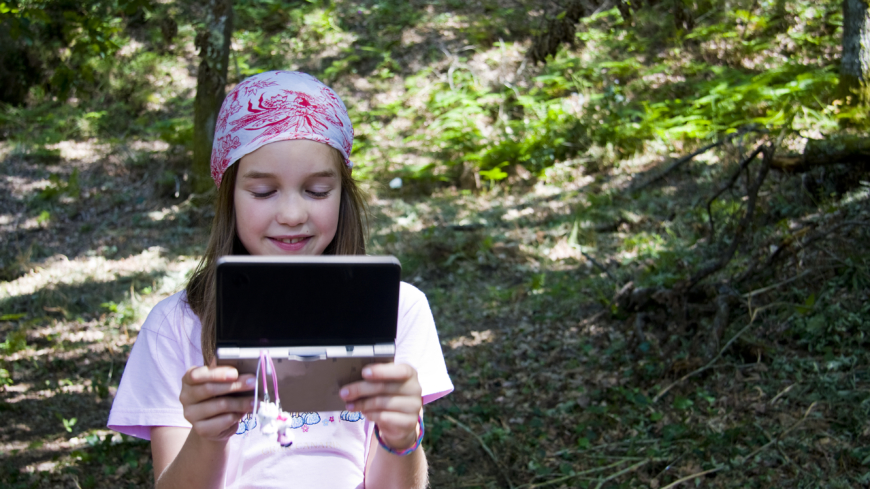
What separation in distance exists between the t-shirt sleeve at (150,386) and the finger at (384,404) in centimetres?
62

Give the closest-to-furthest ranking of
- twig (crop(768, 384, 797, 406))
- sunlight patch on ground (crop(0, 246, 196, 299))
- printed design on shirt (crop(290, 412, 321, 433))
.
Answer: printed design on shirt (crop(290, 412, 321, 433))
twig (crop(768, 384, 797, 406))
sunlight patch on ground (crop(0, 246, 196, 299))

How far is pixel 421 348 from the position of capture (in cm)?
179

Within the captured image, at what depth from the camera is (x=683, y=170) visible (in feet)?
24.1

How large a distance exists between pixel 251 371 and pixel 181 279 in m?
5.68

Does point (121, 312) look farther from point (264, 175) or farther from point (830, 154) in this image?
point (830, 154)

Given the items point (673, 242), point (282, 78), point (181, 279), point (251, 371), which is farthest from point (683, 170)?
point (251, 371)

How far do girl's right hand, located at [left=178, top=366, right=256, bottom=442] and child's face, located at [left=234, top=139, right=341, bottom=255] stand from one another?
503 millimetres

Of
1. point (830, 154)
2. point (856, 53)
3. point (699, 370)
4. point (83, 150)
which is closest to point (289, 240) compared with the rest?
point (699, 370)

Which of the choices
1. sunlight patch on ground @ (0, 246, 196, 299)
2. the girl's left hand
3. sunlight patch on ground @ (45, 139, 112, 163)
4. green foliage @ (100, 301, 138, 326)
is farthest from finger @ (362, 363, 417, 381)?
sunlight patch on ground @ (45, 139, 112, 163)

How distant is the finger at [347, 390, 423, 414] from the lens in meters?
1.29

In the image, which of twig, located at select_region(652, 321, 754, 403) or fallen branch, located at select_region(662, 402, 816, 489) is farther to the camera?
twig, located at select_region(652, 321, 754, 403)

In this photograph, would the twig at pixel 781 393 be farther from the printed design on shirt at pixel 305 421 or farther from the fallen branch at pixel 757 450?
the printed design on shirt at pixel 305 421

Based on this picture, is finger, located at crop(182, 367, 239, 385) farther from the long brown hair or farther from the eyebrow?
the eyebrow

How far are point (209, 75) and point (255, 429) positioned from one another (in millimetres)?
6594
